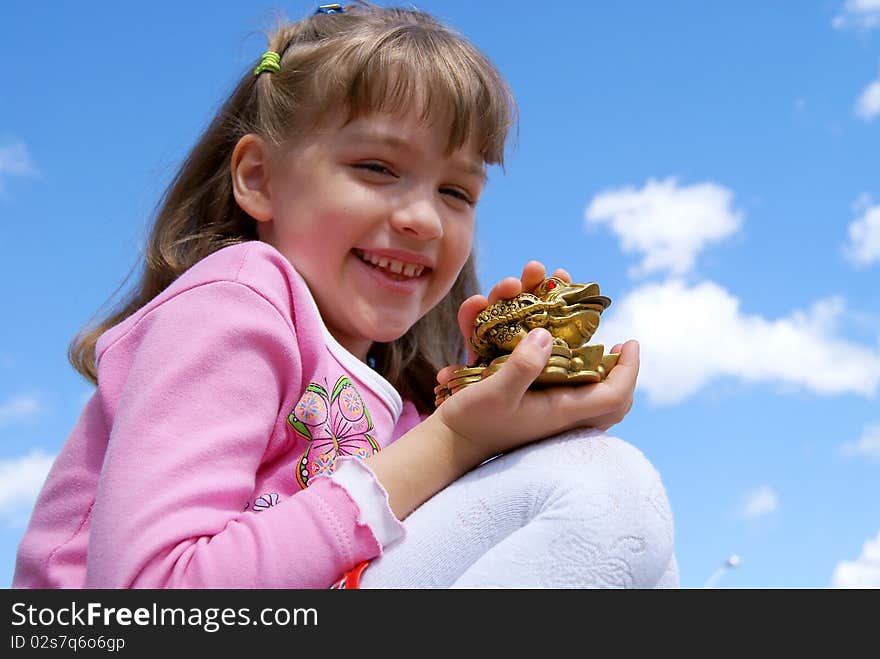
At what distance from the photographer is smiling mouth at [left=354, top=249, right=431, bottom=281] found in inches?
95.1

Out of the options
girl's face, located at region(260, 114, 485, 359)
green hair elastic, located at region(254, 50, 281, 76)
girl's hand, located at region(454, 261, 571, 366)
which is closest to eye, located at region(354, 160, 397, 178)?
girl's face, located at region(260, 114, 485, 359)

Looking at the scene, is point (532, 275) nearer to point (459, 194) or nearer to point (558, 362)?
point (558, 362)

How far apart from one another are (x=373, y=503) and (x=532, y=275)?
26.9 inches

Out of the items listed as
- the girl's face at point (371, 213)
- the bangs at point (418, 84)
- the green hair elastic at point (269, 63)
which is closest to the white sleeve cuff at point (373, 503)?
the girl's face at point (371, 213)

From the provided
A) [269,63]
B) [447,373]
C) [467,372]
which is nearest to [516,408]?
[467,372]

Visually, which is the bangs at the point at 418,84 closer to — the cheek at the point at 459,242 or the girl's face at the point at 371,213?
the girl's face at the point at 371,213

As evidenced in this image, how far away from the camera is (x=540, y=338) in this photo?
1857 millimetres

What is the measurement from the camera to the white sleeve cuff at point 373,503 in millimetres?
1734

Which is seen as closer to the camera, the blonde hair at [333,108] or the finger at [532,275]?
the finger at [532,275]

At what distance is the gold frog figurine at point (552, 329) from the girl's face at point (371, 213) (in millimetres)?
405

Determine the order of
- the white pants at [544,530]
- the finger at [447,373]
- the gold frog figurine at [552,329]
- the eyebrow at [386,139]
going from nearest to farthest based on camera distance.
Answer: the white pants at [544,530], the gold frog figurine at [552,329], the finger at [447,373], the eyebrow at [386,139]

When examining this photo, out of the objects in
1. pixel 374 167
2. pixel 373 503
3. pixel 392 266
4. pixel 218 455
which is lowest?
pixel 373 503
